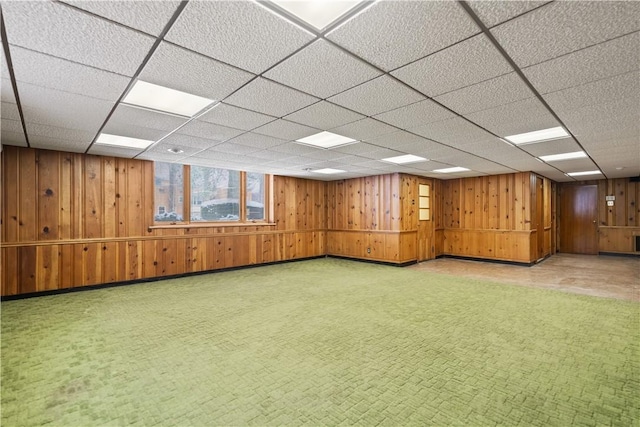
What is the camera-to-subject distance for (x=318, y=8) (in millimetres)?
1514

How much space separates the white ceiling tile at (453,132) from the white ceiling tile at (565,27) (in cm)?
136

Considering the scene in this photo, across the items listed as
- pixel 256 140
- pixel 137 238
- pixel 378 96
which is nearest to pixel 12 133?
pixel 137 238

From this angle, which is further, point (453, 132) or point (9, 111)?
point (453, 132)

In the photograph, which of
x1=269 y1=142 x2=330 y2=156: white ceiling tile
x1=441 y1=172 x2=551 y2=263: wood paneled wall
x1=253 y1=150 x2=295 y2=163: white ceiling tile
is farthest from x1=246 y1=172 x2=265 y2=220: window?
x1=441 y1=172 x2=551 y2=263: wood paneled wall

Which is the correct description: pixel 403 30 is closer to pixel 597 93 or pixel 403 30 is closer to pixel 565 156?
pixel 597 93

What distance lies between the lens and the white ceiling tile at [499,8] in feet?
4.72

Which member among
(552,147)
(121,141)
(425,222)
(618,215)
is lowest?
(425,222)

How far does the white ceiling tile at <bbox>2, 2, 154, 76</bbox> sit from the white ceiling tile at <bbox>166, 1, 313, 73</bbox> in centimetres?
27

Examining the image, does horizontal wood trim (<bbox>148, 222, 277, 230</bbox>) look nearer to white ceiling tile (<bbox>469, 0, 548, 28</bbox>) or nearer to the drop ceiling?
the drop ceiling

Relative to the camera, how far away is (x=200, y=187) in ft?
21.5

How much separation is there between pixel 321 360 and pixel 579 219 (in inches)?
418

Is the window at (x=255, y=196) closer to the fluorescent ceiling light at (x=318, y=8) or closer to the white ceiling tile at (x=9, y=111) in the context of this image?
the white ceiling tile at (x=9, y=111)

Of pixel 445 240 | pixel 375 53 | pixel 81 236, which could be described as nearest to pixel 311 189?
pixel 445 240

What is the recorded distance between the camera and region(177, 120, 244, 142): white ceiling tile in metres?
3.41
